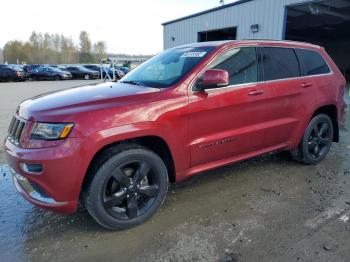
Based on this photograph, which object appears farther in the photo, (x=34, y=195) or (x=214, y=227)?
(x=214, y=227)

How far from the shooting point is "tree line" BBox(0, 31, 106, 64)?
267 ft

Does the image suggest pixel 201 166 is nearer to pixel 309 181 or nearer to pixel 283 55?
pixel 309 181

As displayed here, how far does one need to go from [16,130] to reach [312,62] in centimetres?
406

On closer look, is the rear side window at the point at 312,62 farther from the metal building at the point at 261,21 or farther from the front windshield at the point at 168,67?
the metal building at the point at 261,21

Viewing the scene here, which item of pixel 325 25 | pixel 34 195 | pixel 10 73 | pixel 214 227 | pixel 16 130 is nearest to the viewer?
pixel 34 195

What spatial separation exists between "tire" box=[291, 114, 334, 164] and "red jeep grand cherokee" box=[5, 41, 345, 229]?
139 mm

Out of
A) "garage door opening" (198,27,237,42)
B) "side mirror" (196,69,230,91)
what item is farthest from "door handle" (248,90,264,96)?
"garage door opening" (198,27,237,42)

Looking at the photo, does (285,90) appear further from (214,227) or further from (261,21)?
(261,21)

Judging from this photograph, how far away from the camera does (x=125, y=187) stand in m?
3.09

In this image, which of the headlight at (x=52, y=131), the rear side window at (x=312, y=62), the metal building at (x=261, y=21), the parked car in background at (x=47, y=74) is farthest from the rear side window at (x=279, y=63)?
the parked car in background at (x=47, y=74)

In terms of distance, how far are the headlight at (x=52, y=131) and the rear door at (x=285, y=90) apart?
2533mm

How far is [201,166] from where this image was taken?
11.7 feet

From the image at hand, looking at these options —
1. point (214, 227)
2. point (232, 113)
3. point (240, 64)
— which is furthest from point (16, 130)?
point (240, 64)

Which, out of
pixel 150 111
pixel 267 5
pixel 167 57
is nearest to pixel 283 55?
pixel 167 57
